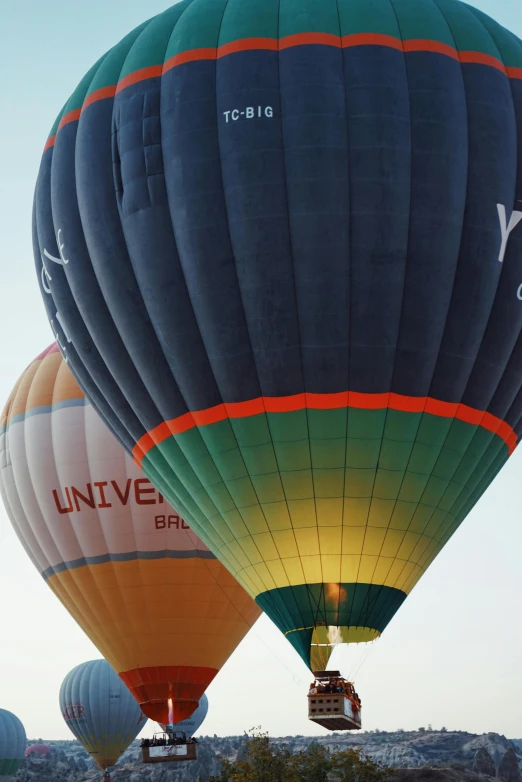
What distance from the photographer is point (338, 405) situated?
16328 millimetres

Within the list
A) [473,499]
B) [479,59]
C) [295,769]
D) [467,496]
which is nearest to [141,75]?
[479,59]

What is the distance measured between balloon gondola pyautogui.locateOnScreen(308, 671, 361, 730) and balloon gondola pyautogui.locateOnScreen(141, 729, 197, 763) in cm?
904

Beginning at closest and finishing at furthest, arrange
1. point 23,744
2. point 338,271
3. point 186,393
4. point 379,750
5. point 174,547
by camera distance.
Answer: point 338,271
point 186,393
point 174,547
point 23,744
point 379,750

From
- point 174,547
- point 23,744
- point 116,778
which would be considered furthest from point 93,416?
point 116,778

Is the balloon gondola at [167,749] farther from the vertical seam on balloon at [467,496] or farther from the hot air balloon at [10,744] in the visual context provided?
the hot air balloon at [10,744]

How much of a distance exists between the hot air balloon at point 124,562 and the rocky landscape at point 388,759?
682 inches

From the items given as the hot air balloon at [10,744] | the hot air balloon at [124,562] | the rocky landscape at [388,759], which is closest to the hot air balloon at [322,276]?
the hot air balloon at [124,562]

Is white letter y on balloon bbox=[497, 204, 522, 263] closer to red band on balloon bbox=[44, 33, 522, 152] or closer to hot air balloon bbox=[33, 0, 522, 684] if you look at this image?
hot air balloon bbox=[33, 0, 522, 684]

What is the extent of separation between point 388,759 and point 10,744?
59516 mm

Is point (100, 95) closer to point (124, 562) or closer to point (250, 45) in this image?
point (250, 45)

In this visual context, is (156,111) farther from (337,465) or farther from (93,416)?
(93,416)

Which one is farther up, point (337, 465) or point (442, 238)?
point (442, 238)

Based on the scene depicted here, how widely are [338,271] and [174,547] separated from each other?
10.5 m

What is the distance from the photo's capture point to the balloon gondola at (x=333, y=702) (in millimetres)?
16266
